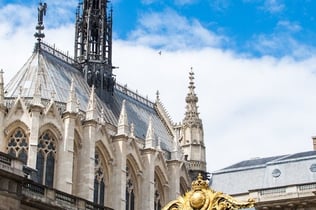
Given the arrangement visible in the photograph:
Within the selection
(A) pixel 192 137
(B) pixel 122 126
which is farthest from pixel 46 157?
(A) pixel 192 137

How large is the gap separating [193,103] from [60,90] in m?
17.7

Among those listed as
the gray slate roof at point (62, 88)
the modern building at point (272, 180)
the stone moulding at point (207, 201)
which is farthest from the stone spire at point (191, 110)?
the stone moulding at point (207, 201)

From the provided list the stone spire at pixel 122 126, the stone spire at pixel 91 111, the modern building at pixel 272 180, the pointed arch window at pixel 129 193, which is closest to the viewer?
the modern building at pixel 272 180

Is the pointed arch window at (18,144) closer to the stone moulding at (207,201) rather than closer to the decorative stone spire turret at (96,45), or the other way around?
the decorative stone spire turret at (96,45)

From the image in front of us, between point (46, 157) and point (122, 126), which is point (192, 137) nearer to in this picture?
point (122, 126)

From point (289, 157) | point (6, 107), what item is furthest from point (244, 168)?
point (6, 107)

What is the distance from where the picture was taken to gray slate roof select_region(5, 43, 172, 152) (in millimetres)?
49000

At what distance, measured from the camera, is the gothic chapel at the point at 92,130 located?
1750 inches

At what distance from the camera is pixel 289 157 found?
36406 mm

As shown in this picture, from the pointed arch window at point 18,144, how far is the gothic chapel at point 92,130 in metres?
0.07

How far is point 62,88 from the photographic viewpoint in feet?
170

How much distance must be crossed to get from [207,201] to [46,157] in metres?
36.2

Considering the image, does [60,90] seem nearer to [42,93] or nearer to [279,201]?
[42,93]

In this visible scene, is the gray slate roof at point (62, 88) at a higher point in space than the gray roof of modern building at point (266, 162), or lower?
higher
